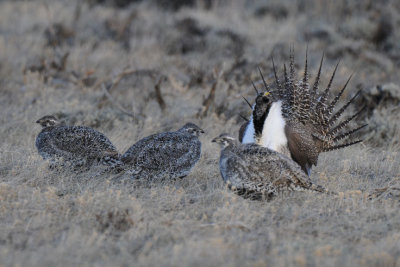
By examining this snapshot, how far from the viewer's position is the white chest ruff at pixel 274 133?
461 centimetres

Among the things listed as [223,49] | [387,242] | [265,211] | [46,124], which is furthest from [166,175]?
[223,49]

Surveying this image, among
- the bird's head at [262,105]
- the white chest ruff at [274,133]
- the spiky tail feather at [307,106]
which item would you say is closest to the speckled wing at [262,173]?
the white chest ruff at [274,133]

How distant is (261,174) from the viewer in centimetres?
412

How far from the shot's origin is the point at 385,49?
11.4 metres

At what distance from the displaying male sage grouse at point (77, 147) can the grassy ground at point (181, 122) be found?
0.16m

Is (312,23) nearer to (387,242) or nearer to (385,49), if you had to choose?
(385,49)

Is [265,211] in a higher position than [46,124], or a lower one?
lower

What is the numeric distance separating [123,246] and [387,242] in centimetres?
166

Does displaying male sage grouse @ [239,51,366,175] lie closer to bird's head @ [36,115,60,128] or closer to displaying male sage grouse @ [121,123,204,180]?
displaying male sage grouse @ [121,123,204,180]

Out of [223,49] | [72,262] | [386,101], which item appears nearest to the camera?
[72,262]

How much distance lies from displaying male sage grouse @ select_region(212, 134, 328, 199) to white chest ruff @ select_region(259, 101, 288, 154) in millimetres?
374

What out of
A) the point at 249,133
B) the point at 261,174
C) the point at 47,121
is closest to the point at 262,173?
the point at 261,174

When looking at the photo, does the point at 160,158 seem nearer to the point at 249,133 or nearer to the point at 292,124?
the point at 249,133

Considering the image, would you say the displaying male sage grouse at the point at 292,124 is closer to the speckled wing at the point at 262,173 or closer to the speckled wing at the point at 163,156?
the speckled wing at the point at 262,173
